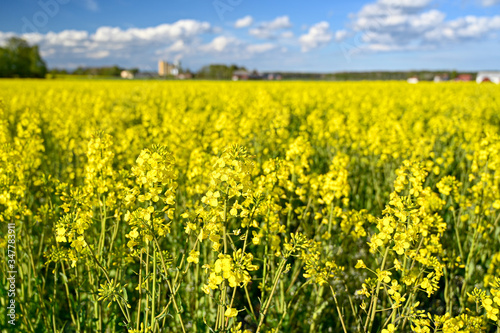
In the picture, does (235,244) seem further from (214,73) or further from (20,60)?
(20,60)

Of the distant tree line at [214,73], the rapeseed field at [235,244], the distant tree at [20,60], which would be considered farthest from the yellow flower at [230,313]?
the distant tree at [20,60]

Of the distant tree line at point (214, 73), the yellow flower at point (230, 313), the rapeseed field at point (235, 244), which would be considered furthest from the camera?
the distant tree line at point (214, 73)

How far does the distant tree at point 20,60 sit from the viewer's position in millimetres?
52094

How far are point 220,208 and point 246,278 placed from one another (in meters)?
0.39

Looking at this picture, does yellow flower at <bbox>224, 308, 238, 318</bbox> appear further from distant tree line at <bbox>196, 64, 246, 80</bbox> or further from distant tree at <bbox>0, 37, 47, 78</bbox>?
distant tree at <bbox>0, 37, 47, 78</bbox>

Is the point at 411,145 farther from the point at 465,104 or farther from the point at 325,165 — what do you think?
the point at 465,104

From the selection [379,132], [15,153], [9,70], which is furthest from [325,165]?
[9,70]

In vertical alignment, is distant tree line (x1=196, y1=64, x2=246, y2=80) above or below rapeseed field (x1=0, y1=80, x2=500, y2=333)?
above

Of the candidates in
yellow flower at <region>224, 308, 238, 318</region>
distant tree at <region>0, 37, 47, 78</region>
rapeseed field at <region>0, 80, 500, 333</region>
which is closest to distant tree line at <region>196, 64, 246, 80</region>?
distant tree at <region>0, 37, 47, 78</region>

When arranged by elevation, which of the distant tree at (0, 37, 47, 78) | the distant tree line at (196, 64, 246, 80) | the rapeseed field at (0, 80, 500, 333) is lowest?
the rapeseed field at (0, 80, 500, 333)

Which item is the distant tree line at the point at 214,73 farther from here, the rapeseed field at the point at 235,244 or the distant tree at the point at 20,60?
the rapeseed field at the point at 235,244

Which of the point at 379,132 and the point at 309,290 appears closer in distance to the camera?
the point at 309,290

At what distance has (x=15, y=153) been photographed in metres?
2.75

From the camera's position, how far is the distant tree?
2051 inches
